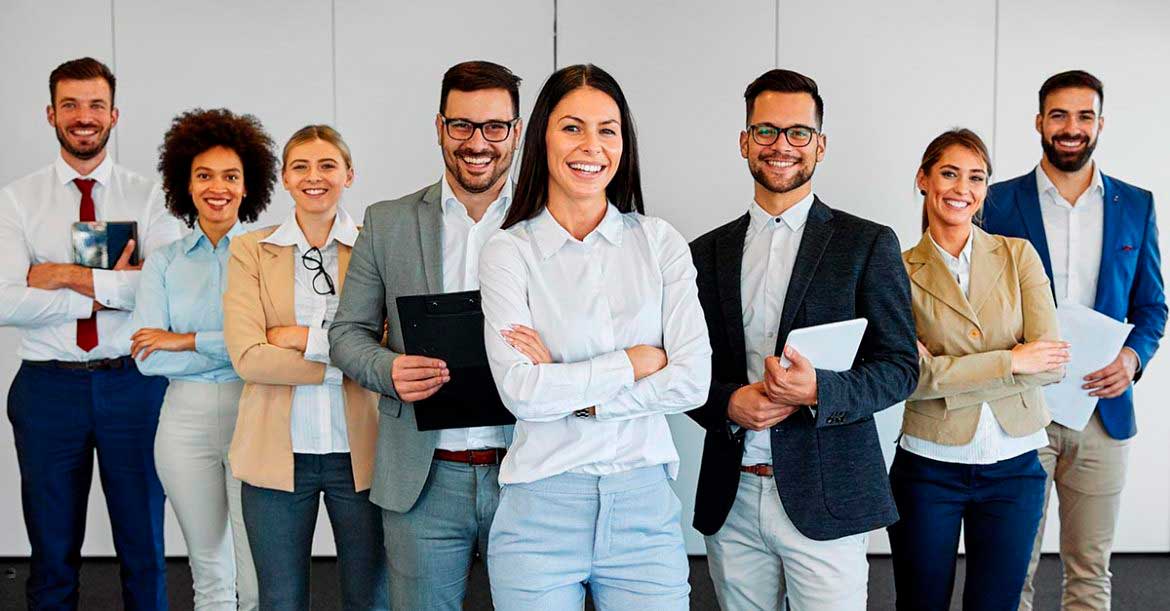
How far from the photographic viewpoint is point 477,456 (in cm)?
260

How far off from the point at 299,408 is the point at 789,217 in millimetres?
1566

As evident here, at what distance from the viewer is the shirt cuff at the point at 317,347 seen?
2926mm

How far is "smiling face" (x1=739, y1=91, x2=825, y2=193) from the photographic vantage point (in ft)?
8.58

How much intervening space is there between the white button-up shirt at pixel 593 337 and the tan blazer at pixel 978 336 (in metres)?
1.01

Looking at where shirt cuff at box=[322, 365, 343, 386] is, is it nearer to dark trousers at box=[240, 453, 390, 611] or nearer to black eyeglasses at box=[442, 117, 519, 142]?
dark trousers at box=[240, 453, 390, 611]

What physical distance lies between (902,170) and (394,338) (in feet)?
10.7

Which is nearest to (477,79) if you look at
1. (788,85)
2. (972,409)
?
(788,85)

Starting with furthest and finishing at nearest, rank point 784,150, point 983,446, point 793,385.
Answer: point 983,446 → point 784,150 → point 793,385

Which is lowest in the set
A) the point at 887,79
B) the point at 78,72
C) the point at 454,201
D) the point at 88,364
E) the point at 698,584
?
the point at 698,584

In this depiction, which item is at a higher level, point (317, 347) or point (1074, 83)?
Result: point (1074, 83)

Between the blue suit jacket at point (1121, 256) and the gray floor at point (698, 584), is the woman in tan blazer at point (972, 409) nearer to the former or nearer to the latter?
the blue suit jacket at point (1121, 256)

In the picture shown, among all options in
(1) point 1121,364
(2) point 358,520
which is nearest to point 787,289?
(2) point 358,520

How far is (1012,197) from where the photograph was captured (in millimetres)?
3682

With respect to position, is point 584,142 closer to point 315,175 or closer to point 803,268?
point 803,268
